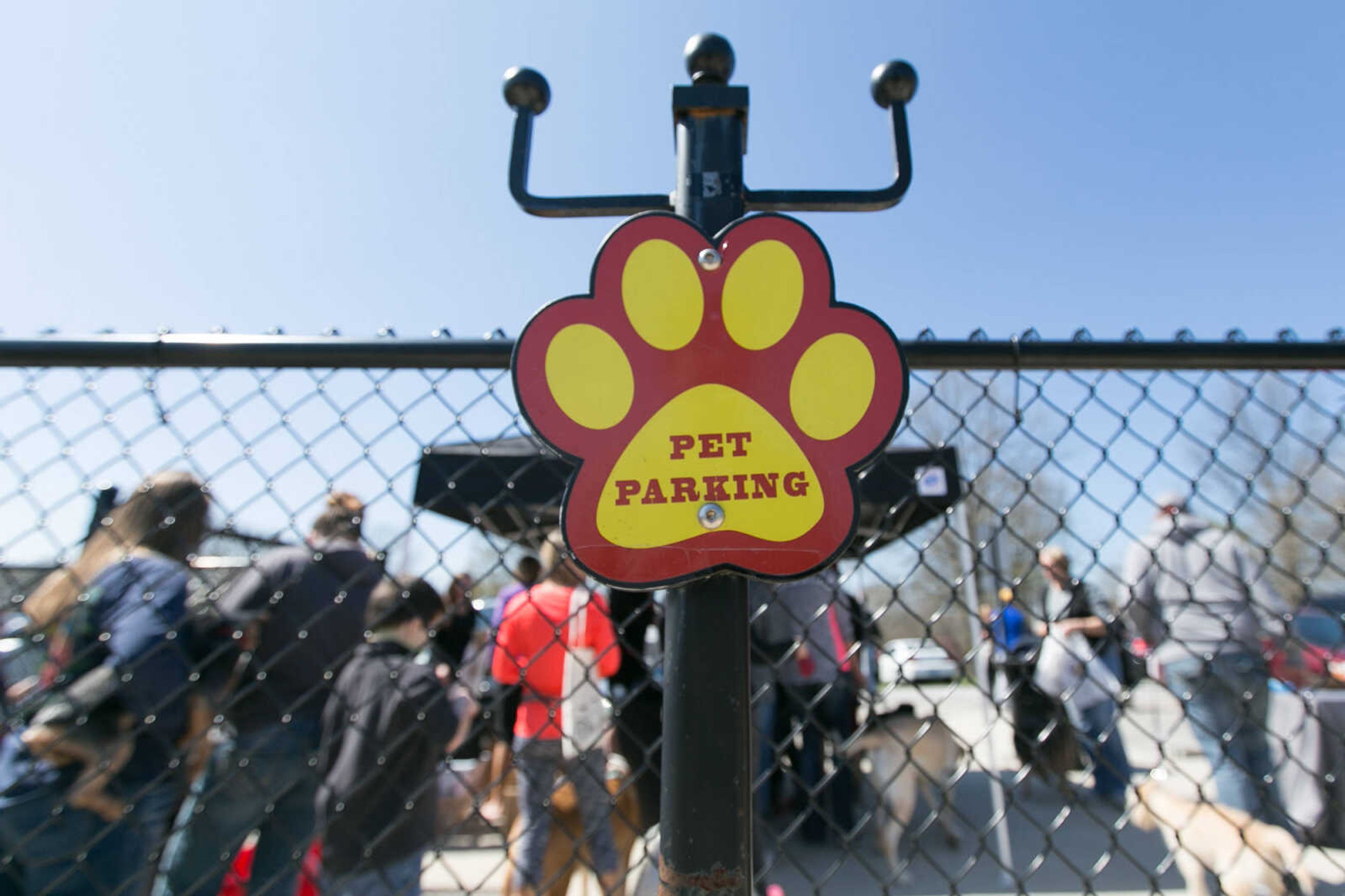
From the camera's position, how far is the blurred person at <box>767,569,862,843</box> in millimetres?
3186

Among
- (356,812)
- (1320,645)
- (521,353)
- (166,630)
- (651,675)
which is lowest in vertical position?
(1320,645)

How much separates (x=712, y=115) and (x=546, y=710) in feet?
7.21

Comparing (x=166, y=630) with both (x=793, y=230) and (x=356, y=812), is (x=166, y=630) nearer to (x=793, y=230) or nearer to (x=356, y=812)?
(x=356, y=812)

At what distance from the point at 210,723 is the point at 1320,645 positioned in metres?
5.71

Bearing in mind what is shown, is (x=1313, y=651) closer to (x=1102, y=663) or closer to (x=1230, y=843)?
(x=1230, y=843)

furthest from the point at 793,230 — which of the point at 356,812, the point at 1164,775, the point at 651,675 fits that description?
the point at 1164,775

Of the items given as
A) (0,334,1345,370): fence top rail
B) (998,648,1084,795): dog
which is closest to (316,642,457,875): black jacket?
(0,334,1345,370): fence top rail

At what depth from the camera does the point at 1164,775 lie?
270 cm

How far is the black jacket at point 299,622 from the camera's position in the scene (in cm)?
221

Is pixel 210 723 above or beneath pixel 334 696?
above

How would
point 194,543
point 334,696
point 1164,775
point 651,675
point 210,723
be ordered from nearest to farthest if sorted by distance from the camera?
point 651,675
point 210,723
point 194,543
point 334,696
point 1164,775

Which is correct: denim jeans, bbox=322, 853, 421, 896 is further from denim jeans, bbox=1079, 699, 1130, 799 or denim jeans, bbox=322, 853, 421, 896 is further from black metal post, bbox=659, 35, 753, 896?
denim jeans, bbox=1079, 699, 1130, 799

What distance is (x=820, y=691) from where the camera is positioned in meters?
3.23

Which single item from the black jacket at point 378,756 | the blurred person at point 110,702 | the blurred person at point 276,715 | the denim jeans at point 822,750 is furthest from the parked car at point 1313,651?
the blurred person at point 110,702
